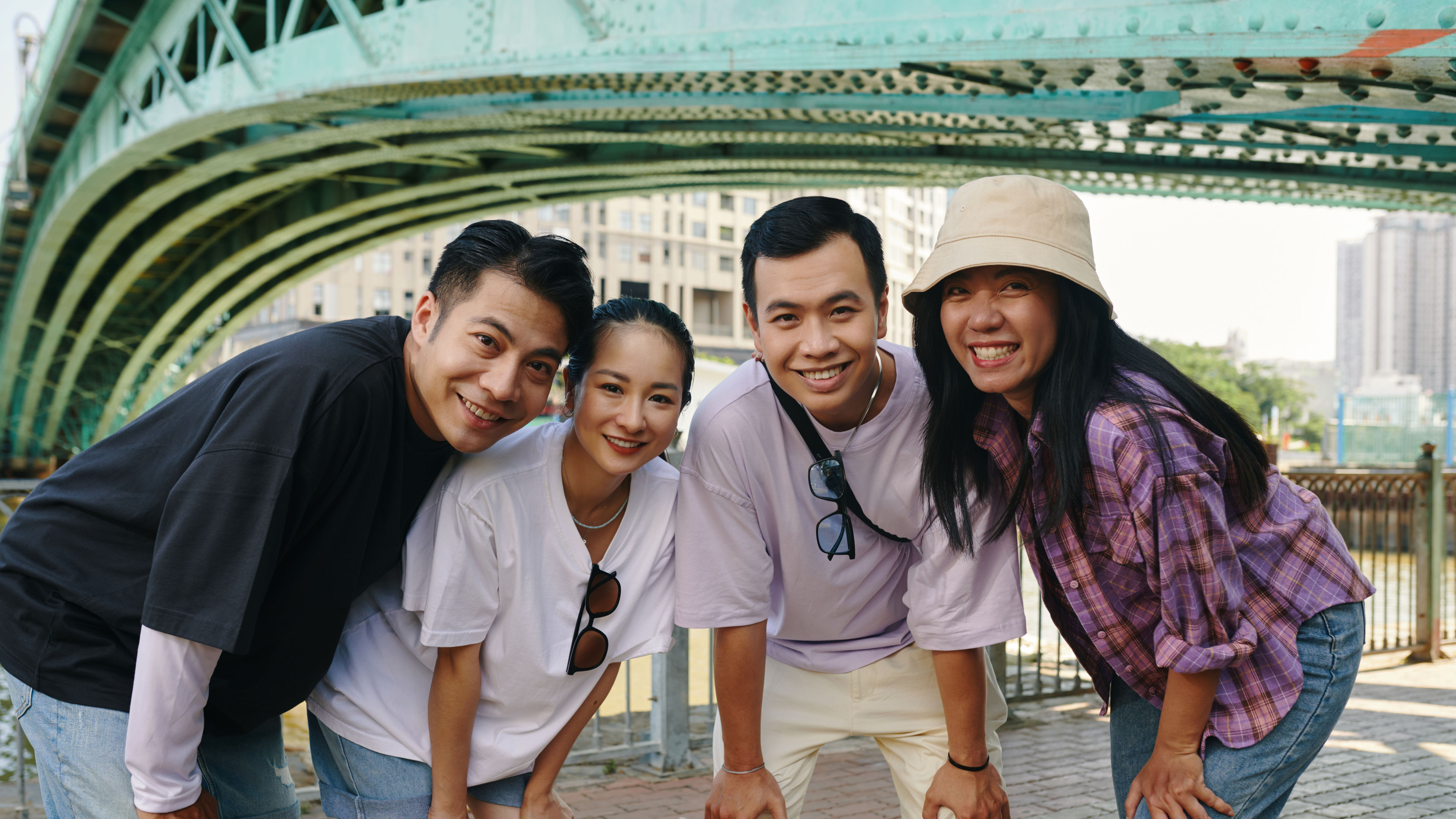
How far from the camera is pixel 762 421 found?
9.25 feet

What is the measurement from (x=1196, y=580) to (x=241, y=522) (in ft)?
6.81

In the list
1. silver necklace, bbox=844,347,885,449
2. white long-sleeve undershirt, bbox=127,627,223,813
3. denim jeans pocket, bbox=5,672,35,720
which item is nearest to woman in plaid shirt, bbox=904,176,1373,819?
silver necklace, bbox=844,347,885,449

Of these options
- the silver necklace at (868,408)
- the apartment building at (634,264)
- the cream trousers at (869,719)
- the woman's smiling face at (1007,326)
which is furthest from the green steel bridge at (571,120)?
the apartment building at (634,264)

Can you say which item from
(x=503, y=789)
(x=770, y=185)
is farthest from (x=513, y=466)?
(x=770, y=185)

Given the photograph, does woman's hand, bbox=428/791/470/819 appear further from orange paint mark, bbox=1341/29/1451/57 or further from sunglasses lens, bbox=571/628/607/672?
orange paint mark, bbox=1341/29/1451/57

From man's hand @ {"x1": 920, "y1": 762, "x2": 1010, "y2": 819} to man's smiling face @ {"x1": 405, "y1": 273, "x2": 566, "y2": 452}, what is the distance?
1530 millimetres

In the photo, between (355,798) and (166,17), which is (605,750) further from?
(166,17)

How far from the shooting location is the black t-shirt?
6.97ft

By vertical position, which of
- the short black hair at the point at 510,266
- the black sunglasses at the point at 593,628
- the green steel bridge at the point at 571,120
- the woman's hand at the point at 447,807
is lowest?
the woman's hand at the point at 447,807

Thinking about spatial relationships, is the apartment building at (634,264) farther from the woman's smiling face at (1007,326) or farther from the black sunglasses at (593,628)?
the woman's smiling face at (1007,326)

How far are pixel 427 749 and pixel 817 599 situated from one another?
3.74ft

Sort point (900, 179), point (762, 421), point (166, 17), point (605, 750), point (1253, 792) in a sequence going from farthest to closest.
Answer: point (900, 179)
point (166, 17)
point (605, 750)
point (762, 421)
point (1253, 792)

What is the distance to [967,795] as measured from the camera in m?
2.76

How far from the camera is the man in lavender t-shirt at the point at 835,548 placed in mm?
2645
